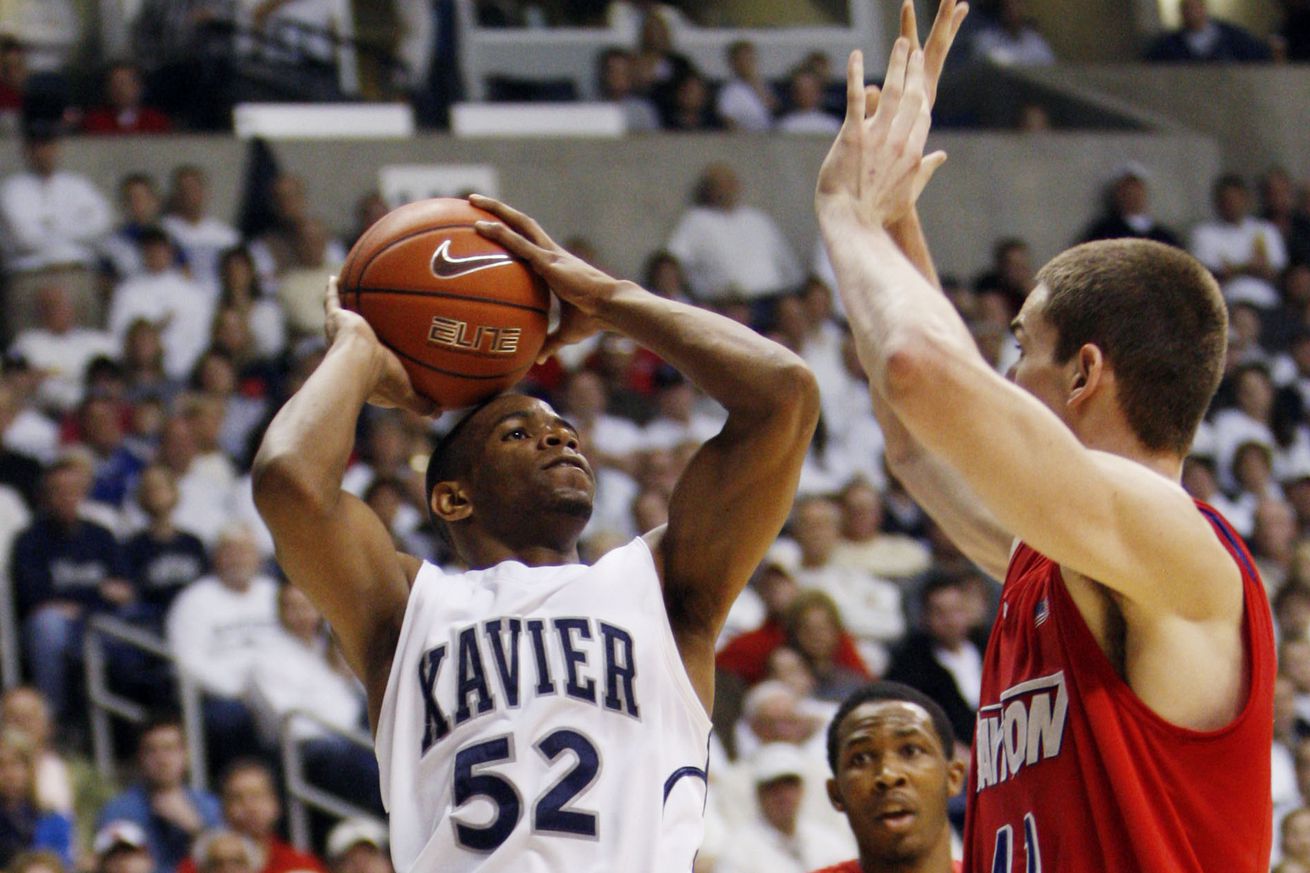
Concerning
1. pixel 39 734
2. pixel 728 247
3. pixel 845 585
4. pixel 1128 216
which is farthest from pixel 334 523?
pixel 1128 216

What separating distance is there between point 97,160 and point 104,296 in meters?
1.32

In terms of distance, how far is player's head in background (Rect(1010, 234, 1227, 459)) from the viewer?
275 centimetres

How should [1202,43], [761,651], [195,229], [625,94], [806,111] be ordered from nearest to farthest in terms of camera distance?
1. [761,651]
2. [195,229]
3. [625,94]
4. [806,111]
5. [1202,43]

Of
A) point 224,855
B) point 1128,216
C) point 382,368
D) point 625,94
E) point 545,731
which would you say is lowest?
point 224,855

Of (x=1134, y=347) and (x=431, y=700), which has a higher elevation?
(x=1134, y=347)

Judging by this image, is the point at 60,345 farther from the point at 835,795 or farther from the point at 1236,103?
the point at 1236,103

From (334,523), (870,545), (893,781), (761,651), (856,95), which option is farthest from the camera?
(870,545)

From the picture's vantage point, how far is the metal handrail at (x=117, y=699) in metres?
7.32

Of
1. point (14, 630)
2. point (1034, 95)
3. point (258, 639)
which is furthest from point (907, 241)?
point (1034, 95)

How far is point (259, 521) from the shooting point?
845 centimetres

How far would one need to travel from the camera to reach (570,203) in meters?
12.2

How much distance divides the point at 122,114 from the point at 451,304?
860 cm

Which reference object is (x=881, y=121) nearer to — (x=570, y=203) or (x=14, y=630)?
(x=14, y=630)

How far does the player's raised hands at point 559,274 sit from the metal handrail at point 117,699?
408 centimetres
